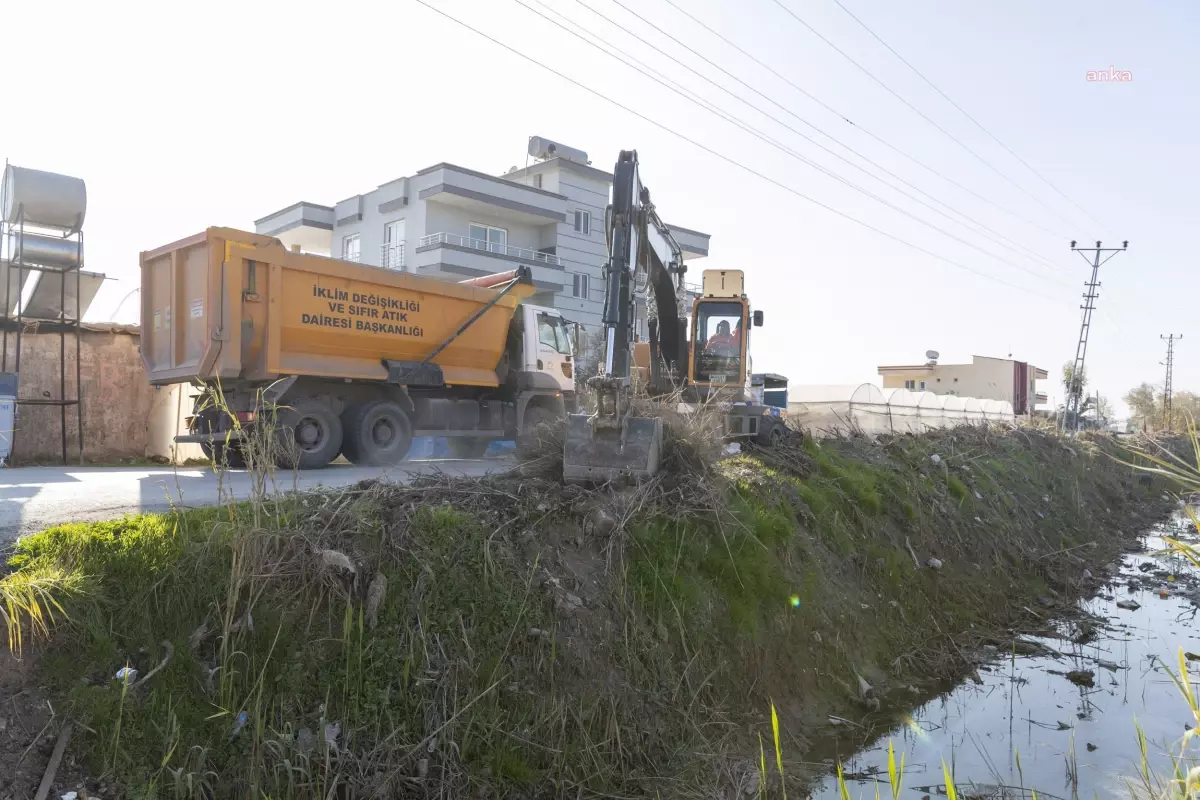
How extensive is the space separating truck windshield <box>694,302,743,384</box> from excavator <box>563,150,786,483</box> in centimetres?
2

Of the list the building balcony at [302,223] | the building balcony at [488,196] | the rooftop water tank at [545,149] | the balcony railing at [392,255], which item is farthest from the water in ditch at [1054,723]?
the building balcony at [302,223]

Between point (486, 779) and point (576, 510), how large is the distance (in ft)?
6.45

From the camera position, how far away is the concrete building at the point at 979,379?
45812 millimetres

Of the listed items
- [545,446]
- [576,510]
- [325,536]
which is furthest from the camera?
[545,446]

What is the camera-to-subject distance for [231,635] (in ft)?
12.3

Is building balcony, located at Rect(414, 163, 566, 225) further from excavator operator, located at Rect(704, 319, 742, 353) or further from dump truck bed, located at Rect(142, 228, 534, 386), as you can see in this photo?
excavator operator, located at Rect(704, 319, 742, 353)

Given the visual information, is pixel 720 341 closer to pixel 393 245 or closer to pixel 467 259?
pixel 467 259

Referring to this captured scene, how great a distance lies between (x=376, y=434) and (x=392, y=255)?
19.7m

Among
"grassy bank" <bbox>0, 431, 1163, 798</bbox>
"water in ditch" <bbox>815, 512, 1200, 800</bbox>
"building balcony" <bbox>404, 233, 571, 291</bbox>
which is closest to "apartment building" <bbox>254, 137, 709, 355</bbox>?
"building balcony" <bbox>404, 233, 571, 291</bbox>

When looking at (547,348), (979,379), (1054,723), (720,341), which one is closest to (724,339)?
(720,341)

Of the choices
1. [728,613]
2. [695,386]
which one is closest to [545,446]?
[728,613]

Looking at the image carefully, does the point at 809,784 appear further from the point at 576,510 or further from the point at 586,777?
the point at 576,510

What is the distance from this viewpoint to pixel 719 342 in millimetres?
12430

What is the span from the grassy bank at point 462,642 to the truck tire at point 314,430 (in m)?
5.03
